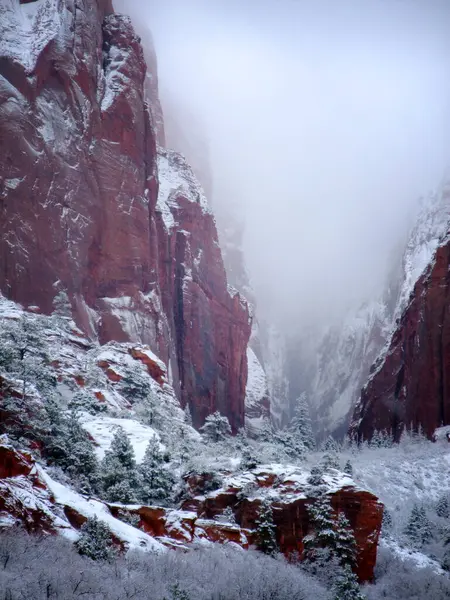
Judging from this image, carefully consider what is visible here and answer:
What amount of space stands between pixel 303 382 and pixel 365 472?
416 ft

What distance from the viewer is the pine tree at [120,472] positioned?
24.3 metres

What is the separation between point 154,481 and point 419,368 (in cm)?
5484

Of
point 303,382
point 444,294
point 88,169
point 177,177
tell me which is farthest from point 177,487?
point 303,382

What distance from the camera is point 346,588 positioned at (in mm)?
19172

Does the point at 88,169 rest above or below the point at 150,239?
above

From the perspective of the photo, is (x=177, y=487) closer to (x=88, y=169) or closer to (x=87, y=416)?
(x=87, y=416)

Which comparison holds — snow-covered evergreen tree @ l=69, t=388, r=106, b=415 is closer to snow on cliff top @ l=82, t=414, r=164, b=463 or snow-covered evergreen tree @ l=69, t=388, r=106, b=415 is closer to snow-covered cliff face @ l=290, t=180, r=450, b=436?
snow on cliff top @ l=82, t=414, r=164, b=463

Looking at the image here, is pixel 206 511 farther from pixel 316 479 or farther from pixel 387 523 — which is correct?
pixel 387 523

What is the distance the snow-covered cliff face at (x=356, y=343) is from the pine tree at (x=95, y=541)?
359 ft

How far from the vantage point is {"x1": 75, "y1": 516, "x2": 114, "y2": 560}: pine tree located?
15719 millimetres

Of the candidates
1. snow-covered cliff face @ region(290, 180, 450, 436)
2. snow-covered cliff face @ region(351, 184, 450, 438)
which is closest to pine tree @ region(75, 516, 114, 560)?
snow-covered cliff face @ region(351, 184, 450, 438)

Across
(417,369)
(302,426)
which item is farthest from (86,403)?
(417,369)

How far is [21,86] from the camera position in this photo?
57.3m

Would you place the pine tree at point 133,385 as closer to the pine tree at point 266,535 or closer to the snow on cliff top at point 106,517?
the pine tree at point 266,535
